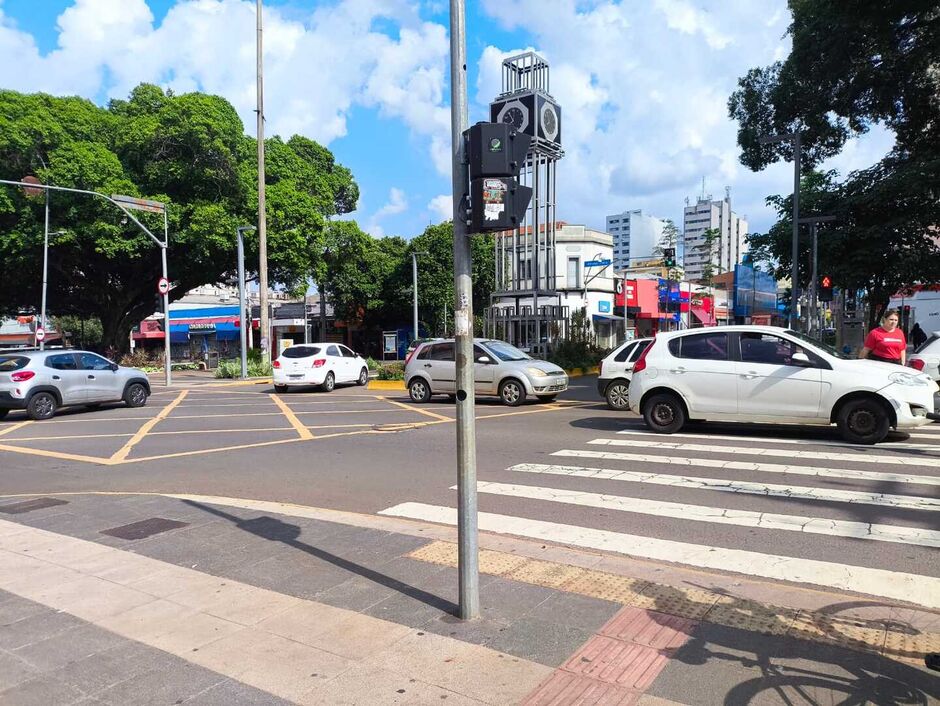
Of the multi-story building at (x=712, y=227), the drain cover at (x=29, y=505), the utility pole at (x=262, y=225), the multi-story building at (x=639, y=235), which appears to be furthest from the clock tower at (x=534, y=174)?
the multi-story building at (x=712, y=227)

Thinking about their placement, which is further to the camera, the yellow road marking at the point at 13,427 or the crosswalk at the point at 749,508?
the yellow road marking at the point at 13,427

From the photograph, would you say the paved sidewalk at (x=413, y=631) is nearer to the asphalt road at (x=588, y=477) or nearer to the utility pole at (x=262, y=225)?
the asphalt road at (x=588, y=477)

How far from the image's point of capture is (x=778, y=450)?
897 cm

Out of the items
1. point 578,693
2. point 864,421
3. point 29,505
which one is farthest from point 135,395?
point 578,693

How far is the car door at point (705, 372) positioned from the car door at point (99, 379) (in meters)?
13.3

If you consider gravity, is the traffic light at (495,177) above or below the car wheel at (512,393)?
above

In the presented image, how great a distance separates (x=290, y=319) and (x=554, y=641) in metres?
52.3

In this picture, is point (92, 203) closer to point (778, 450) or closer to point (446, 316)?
point (446, 316)

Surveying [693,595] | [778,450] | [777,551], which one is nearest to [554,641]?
[693,595]

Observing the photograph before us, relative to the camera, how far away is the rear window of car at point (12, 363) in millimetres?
14827

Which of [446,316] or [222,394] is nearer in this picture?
[222,394]

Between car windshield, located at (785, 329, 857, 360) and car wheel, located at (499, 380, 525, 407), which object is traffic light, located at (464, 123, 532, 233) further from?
car wheel, located at (499, 380, 525, 407)

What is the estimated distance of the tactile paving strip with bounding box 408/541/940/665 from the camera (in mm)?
3537

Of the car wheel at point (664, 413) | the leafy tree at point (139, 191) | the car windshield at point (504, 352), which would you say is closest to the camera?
the car wheel at point (664, 413)
